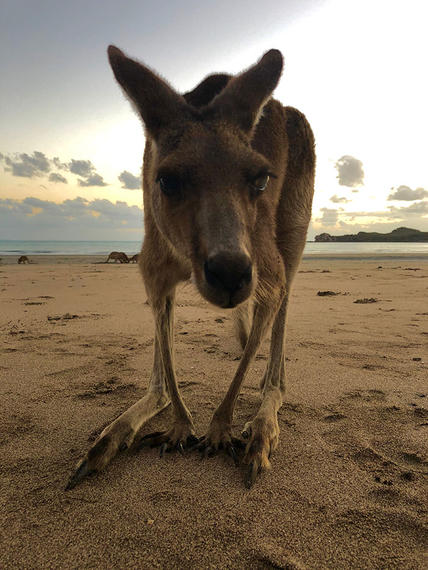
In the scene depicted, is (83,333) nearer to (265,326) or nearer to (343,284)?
(265,326)

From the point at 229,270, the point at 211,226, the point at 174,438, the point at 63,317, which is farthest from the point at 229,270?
the point at 63,317

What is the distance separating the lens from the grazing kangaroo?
1.71 metres

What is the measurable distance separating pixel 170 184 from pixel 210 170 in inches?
8.9

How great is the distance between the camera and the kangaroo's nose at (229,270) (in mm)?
1543

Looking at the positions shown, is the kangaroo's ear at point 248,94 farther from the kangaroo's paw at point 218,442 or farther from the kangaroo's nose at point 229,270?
the kangaroo's paw at point 218,442

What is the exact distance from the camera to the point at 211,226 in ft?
5.53

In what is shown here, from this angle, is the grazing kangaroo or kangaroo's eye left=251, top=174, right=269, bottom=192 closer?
the grazing kangaroo

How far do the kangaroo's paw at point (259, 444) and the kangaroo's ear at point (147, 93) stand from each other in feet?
5.60

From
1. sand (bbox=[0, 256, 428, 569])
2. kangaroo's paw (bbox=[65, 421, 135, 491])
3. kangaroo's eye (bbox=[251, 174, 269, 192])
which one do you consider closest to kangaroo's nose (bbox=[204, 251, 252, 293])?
sand (bbox=[0, 256, 428, 569])

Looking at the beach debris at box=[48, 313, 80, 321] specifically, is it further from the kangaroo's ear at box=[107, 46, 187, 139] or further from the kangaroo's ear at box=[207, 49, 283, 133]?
the kangaroo's ear at box=[207, 49, 283, 133]

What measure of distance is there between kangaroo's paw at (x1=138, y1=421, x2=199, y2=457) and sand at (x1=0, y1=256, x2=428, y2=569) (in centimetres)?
6

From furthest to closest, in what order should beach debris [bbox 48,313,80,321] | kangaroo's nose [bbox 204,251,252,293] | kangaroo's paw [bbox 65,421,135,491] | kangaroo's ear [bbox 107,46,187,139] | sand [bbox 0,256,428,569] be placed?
beach debris [bbox 48,313,80,321] < kangaroo's ear [bbox 107,46,187,139] < kangaroo's paw [bbox 65,421,135,491] < kangaroo's nose [bbox 204,251,252,293] < sand [bbox 0,256,428,569]

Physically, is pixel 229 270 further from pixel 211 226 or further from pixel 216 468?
pixel 216 468

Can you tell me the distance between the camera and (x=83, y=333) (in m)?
4.36
